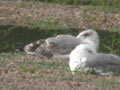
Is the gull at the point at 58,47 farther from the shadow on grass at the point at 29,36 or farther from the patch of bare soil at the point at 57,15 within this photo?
the patch of bare soil at the point at 57,15

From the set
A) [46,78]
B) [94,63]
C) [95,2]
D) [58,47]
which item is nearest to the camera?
[46,78]

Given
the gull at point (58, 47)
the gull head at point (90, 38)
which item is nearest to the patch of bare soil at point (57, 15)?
the gull head at point (90, 38)

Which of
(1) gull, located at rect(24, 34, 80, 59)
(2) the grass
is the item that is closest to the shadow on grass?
(1) gull, located at rect(24, 34, 80, 59)

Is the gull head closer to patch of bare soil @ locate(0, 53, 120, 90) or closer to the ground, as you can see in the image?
the ground

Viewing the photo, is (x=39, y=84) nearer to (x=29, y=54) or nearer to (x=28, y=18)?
(x=29, y=54)

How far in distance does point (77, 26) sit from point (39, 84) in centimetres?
743

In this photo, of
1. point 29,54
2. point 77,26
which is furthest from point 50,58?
point 77,26

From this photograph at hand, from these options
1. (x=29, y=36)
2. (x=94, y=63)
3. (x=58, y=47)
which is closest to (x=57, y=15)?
(x=29, y=36)

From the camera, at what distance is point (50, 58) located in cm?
882

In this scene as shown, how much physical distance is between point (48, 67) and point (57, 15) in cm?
701

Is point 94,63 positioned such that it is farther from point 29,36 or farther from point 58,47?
point 29,36

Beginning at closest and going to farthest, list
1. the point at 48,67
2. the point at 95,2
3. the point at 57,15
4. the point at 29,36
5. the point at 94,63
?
the point at 94,63
the point at 48,67
the point at 29,36
the point at 57,15
the point at 95,2

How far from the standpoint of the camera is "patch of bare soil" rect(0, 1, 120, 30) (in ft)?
44.8

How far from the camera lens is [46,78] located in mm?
6562
